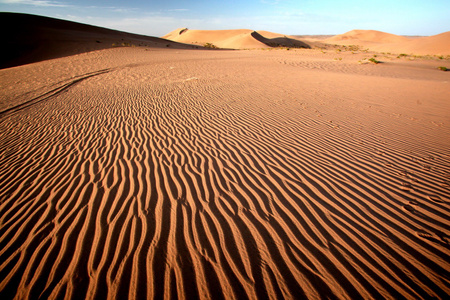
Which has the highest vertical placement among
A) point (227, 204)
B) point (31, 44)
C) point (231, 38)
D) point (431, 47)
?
point (231, 38)

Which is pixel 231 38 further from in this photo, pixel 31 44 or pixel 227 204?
pixel 227 204

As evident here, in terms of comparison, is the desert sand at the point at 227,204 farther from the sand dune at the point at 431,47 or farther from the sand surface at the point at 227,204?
the sand dune at the point at 431,47

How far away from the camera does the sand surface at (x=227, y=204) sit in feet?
6.15

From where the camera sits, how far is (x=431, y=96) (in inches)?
303

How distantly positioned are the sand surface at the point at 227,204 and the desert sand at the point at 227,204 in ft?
0.05

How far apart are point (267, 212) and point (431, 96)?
9.27 meters

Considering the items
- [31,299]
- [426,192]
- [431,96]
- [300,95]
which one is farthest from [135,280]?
[431,96]

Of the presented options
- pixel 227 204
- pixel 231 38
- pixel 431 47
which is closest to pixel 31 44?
pixel 227 204

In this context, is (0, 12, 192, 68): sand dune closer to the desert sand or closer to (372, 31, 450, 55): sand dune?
the desert sand

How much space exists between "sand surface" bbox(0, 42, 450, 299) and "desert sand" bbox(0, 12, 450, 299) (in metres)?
0.02

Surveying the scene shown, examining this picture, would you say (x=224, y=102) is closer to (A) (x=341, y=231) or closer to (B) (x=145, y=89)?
(B) (x=145, y=89)

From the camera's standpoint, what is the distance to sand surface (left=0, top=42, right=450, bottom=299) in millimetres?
1874

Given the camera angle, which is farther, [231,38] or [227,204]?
[231,38]

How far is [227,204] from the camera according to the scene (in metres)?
2.74
